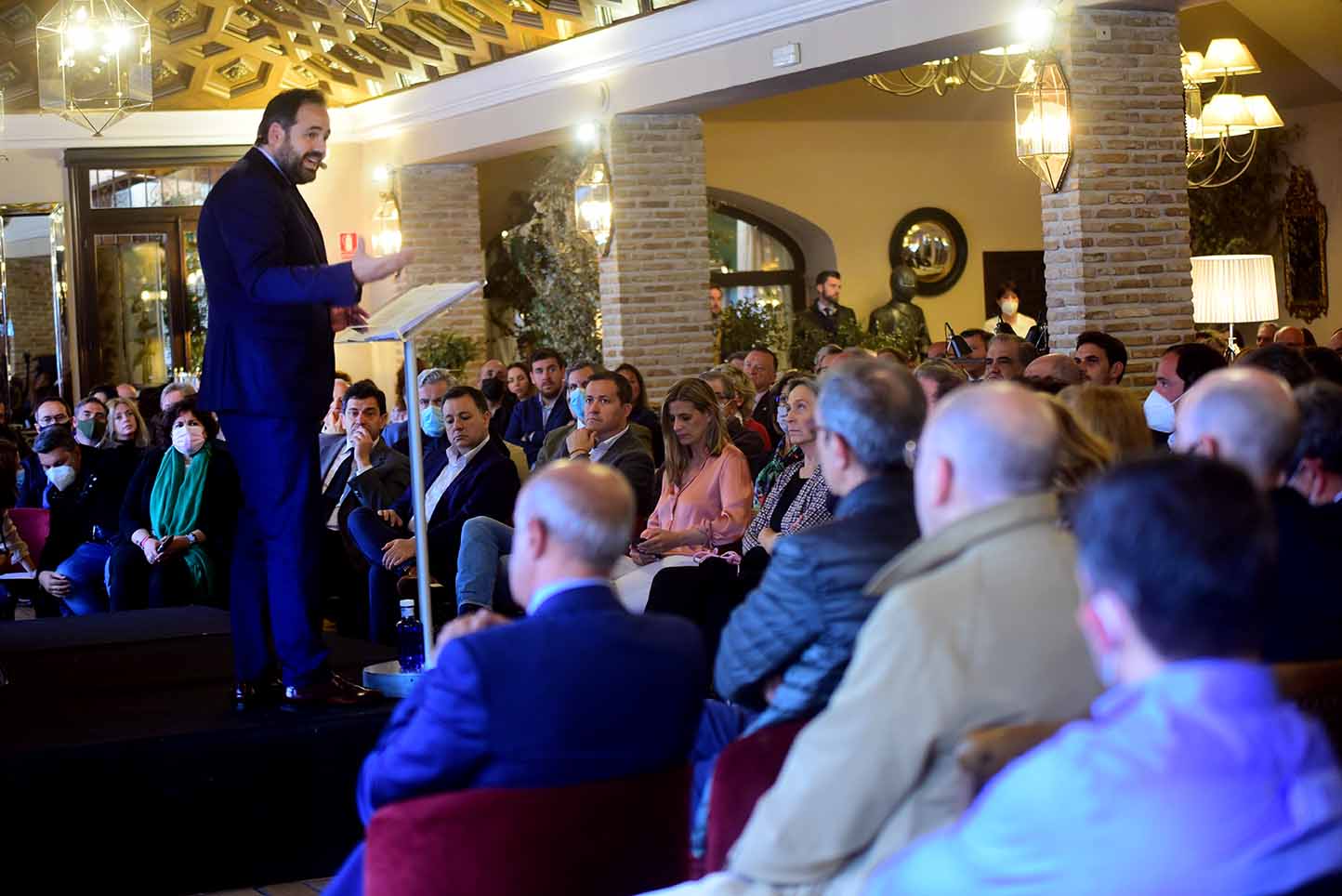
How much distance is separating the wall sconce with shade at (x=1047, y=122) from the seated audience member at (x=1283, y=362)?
12.0 feet

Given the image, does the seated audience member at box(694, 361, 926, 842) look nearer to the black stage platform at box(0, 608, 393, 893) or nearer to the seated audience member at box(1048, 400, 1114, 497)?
the seated audience member at box(1048, 400, 1114, 497)

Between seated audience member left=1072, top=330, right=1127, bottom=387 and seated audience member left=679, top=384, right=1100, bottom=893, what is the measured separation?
15.5 feet

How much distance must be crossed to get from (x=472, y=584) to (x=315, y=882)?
1.92m

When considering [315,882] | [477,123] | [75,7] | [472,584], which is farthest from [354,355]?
[315,882]

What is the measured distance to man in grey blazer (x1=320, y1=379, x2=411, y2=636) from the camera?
6914mm

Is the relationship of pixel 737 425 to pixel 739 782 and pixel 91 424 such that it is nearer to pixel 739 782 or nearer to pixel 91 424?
pixel 91 424

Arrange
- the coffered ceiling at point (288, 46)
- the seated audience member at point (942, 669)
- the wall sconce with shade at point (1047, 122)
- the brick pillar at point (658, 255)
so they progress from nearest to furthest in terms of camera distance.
A: the seated audience member at point (942, 669) → the wall sconce with shade at point (1047, 122) → the brick pillar at point (658, 255) → the coffered ceiling at point (288, 46)

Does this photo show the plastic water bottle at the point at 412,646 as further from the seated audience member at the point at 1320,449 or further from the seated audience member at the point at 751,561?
the seated audience member at the point at 1320,449

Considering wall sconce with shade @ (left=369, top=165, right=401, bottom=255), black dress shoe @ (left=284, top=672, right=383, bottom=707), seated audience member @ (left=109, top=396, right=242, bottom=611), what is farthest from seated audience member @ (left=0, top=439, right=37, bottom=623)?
wall sconce with shade @ (left=369, top=165, right=401, bottom=255)

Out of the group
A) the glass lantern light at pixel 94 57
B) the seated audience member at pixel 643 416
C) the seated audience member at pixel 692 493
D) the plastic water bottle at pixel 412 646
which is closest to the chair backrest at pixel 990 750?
the plastic water bottle at pixel 412 646

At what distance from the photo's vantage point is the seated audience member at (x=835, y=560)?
101 inches

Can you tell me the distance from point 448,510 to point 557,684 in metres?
4.10

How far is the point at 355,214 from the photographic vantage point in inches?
571

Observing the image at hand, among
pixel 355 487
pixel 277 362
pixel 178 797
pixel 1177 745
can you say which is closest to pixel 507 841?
pixel 1177 745
